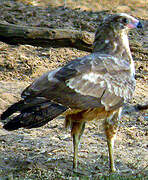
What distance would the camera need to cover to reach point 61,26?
1005 centimetres

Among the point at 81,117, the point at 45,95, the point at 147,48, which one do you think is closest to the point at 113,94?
the point at 81,117

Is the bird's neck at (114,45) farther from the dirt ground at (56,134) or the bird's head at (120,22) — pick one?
the dirt ground at (56,134)

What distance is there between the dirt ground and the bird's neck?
1240 mm

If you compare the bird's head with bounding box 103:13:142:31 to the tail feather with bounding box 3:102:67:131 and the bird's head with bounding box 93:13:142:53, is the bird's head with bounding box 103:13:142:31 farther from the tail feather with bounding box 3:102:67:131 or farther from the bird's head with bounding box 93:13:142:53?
the tail feather with bounding box 3:102:67:131

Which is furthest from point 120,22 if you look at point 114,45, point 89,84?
point 89,84

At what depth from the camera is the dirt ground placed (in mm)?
5160

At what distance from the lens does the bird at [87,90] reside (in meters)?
4.46

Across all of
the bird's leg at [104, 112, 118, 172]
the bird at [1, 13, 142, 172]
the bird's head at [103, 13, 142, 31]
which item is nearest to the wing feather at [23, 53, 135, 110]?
the bird at [1, 13, 142, 172]

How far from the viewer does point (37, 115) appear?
4402mm

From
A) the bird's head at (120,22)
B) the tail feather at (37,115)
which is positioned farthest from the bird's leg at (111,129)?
the bird's head at (120,22)

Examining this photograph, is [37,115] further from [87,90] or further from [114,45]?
[114,45]

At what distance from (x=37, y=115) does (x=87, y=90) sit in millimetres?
607

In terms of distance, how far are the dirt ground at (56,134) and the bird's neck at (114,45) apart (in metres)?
1.24

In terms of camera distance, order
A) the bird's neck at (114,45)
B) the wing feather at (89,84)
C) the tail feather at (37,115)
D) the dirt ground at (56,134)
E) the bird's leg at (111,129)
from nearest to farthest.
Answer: the tail feather at (37,115), the wing feather at (89,84), the bird's leg at (111,129), the dirt ground at (56,134), the bird's neck at (114,45)
